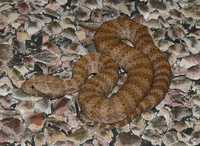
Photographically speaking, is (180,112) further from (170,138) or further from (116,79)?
(116,79)

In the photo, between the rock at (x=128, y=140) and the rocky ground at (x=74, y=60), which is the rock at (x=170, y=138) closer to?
the rocky ground at (x=74, y=60)

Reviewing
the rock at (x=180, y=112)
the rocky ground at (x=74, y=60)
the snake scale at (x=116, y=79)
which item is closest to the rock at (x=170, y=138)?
the rocky ground at (x=74, y=60)

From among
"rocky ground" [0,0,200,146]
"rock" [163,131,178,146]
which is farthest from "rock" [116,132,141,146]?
"rock" [163,131,178,146]

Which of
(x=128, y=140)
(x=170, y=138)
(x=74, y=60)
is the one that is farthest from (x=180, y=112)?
(x=74, y=60)

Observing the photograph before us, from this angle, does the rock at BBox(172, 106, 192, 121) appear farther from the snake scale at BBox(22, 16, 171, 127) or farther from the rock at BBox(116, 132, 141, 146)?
the rock at BBox(116, 132, 141, 146)

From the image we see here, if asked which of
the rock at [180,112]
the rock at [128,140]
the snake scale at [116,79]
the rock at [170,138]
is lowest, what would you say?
the rock at [170,138]

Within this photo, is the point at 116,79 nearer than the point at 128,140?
No
